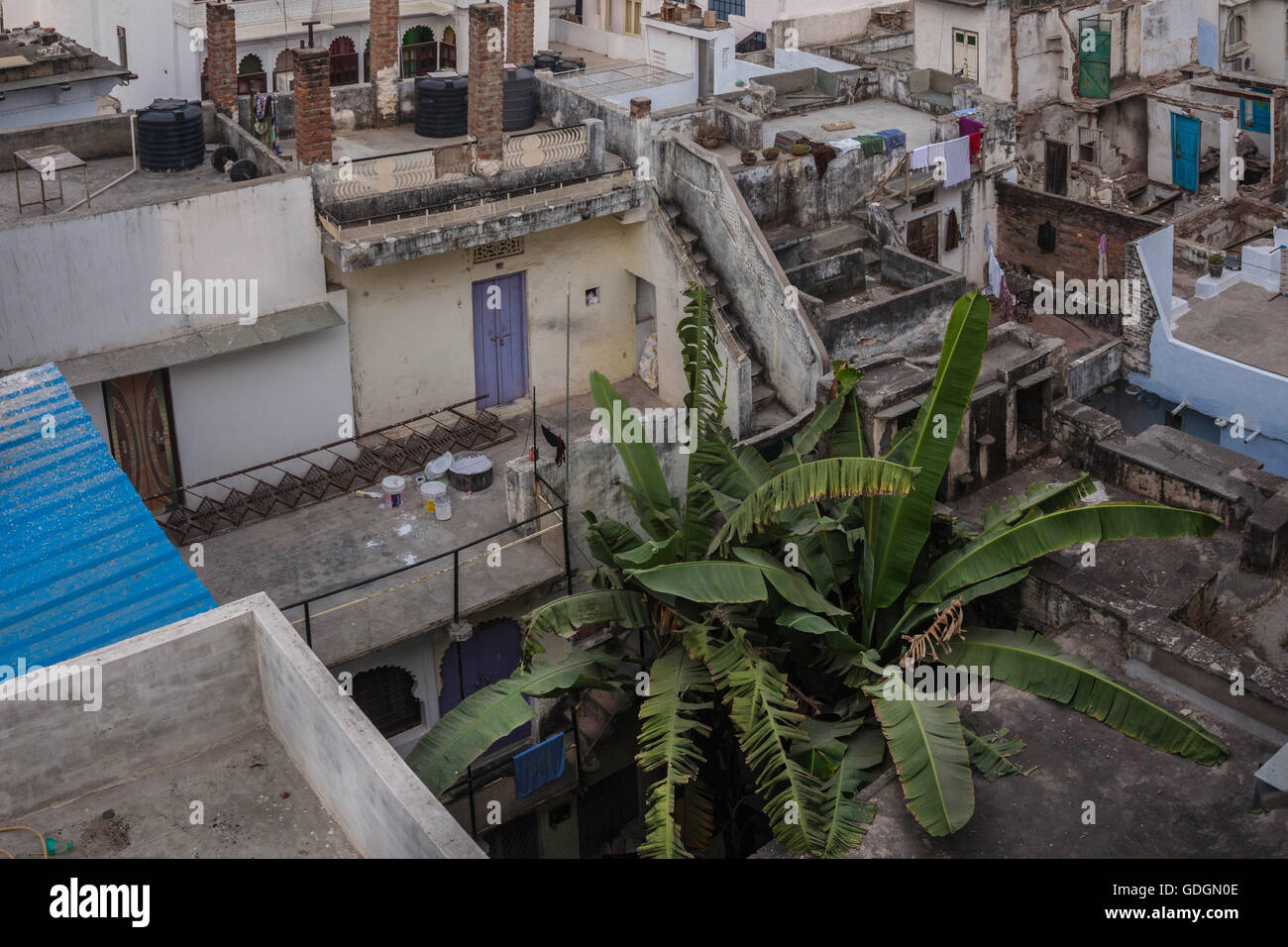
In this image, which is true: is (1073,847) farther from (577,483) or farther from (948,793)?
(577,483)

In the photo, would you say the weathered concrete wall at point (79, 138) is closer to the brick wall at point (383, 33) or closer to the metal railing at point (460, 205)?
the metal railing at point (460, 205)

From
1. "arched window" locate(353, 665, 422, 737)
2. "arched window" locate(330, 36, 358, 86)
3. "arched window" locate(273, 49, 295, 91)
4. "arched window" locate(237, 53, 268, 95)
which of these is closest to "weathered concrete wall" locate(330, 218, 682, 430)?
"arched window" locate(353, 665, 422, 737)

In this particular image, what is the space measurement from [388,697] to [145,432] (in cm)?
598

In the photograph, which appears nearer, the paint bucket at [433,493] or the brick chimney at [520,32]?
the paint bucket at [433,493]

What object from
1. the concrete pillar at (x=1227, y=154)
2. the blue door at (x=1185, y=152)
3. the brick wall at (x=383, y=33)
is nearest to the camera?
the brick wall at (x=383, y=33)

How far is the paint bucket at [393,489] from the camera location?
83.4ft

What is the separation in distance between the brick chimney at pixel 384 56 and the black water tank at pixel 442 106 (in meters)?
0.76

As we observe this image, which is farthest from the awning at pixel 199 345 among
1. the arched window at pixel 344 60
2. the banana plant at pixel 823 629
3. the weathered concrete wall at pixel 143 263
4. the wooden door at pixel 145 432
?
the arched window at pixel 344 60

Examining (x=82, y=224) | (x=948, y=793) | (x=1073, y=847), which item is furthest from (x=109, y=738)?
(x=82, y=224)

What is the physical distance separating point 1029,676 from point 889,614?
6.60 ft

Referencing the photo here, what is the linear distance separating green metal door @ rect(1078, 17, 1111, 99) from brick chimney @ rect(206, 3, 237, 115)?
27.1 meters

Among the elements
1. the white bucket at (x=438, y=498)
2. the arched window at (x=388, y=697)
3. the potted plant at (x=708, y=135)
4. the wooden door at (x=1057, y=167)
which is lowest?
the arched window at (x=388, y=697)

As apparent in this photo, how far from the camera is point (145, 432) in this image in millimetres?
25219

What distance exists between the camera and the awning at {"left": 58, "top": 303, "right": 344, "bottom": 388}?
23969mm
